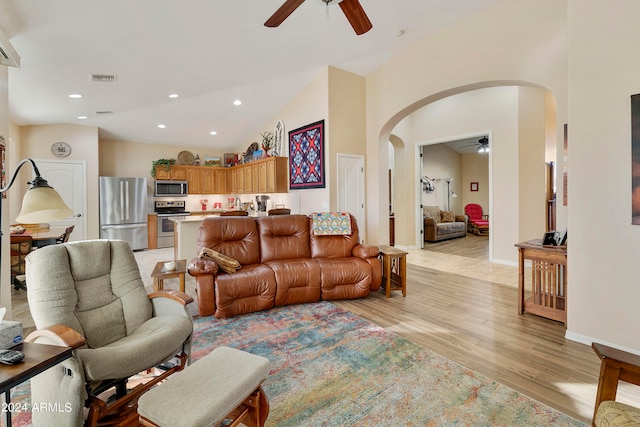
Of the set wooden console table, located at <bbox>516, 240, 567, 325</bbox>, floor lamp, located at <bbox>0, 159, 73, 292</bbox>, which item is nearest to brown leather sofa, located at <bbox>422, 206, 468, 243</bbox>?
wooden console table, located at <bbox>516, 240, 567, 325</bbox>

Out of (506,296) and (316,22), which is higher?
(316,22)

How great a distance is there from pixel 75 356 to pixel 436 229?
25.1ft

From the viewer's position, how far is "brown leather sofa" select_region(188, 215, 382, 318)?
2.97m

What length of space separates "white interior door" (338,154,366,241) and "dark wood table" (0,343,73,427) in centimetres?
423

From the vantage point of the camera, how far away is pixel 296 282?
10.7ft

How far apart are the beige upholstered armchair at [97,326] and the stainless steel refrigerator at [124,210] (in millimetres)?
5296

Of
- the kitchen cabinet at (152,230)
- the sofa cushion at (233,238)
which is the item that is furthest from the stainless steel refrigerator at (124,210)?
the sofa cushion at (233,238)

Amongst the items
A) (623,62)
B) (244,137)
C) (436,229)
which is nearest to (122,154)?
(244,137)

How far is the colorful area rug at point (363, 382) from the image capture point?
1.64 metres

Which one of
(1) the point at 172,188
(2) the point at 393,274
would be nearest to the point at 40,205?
(2) the point at 393,274

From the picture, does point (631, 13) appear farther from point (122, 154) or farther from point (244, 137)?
point (122, 154)

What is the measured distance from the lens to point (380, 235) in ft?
17.9

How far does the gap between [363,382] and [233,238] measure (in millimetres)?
2232

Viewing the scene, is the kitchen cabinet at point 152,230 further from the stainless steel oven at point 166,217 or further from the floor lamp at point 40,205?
the floor lamp at point 40,205
